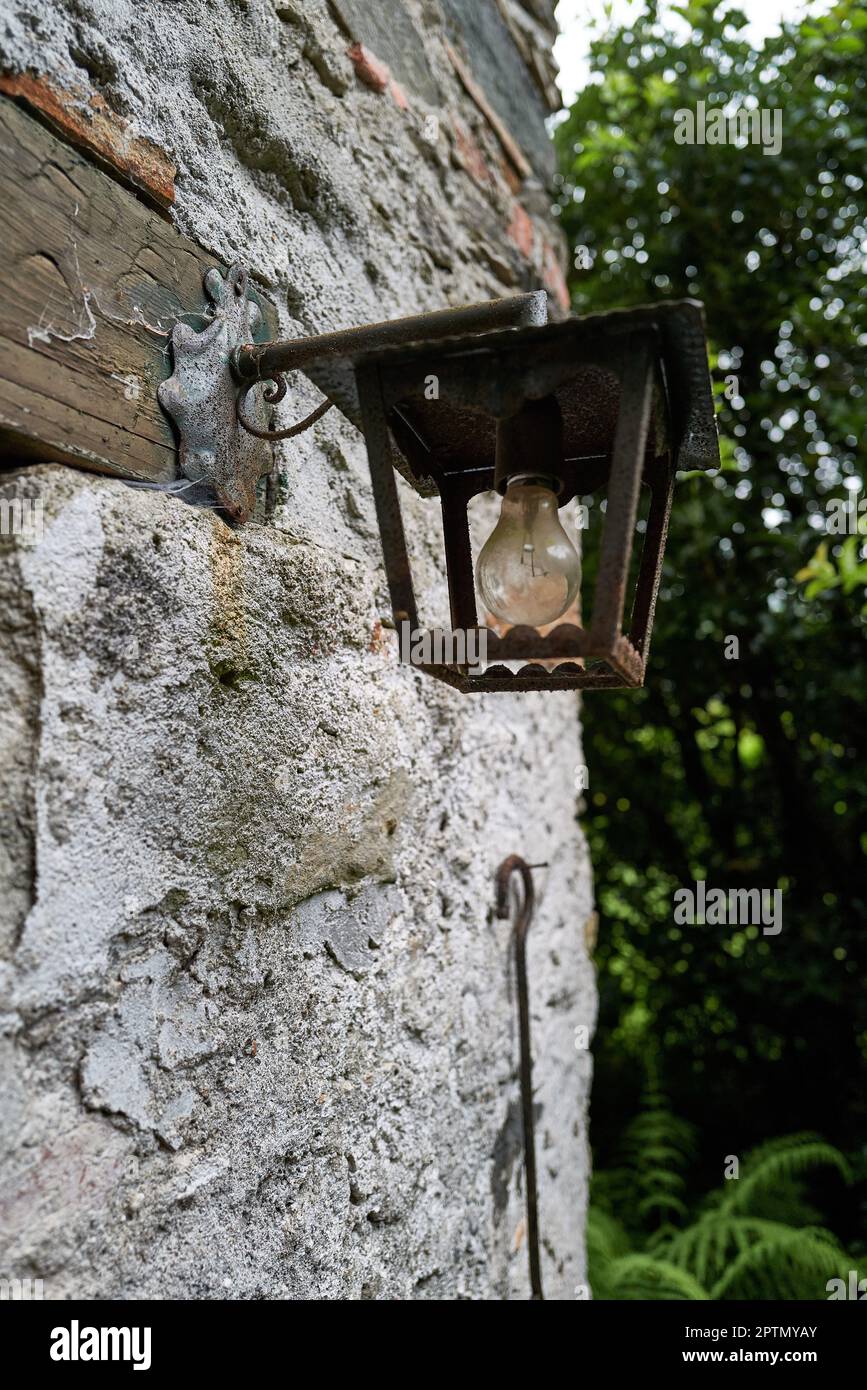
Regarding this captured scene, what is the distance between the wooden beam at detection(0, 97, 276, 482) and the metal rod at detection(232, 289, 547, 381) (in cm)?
13

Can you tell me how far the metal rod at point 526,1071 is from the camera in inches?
68.5

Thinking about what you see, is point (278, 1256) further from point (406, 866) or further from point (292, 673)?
point (292, 673)

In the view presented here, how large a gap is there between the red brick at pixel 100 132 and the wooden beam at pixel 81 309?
0.05 feet

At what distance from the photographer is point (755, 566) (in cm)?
343

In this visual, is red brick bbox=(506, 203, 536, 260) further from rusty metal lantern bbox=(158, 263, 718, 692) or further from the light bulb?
the light bulb

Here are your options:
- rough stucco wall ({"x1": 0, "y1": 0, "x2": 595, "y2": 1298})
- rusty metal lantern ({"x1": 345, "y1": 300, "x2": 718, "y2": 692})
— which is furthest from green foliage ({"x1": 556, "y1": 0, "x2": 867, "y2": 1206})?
rusty metal lantern ({"x1": 345, "y1": 300, "x2": 718, "y2": 692})

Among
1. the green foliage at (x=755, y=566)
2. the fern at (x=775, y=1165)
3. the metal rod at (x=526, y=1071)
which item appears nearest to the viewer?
the metal rod at (x=526, y=1071)

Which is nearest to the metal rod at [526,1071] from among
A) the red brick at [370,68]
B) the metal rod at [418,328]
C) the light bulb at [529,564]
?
the light bulb at [529,564]

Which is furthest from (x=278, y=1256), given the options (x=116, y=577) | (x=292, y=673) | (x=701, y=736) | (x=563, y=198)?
(x=563, y=198)

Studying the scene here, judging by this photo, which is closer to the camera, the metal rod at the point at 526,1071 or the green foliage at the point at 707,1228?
the metal rod at the point at 526,1071

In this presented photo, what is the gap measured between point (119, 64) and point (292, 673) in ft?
2.12

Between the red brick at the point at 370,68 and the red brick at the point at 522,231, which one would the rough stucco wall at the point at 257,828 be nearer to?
the red brick at the point at 370,68

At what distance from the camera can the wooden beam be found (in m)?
0.79

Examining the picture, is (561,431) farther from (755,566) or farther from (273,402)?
(755,566)
